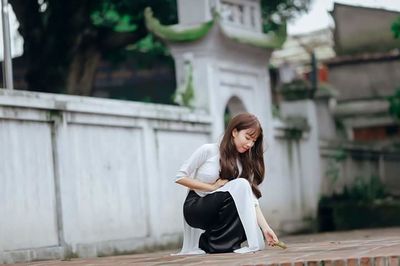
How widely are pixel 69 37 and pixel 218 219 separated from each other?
31.8 feet

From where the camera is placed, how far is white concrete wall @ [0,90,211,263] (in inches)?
455

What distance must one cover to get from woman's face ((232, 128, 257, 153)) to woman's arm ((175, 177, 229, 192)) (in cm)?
33

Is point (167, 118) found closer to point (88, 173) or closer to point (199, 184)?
point (88, 173)

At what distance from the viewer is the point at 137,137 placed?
1425cm

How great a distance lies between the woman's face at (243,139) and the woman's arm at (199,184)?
1.09 ft

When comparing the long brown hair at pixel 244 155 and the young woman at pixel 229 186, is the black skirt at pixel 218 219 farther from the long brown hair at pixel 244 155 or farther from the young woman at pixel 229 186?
the long brown hair at pixel 244 155

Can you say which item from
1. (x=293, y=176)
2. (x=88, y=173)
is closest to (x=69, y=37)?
(x=293, y=176)

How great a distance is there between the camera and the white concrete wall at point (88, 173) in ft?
37.9

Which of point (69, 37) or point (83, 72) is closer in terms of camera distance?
point (83, 72)

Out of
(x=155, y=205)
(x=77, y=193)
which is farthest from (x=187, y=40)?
(x=77, y=193)

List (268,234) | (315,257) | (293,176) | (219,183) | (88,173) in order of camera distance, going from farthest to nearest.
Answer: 1. (293,176)
2. (88,173)
3. (219,183)
4. (268,234)
5. (315,257)

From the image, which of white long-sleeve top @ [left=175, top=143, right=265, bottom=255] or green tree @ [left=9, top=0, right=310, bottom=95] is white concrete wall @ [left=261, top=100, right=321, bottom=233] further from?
white long-sleeve top @ [left=175, top=143, right=265, bottom=255]

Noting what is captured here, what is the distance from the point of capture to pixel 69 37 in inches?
736

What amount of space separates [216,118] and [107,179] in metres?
3.06
